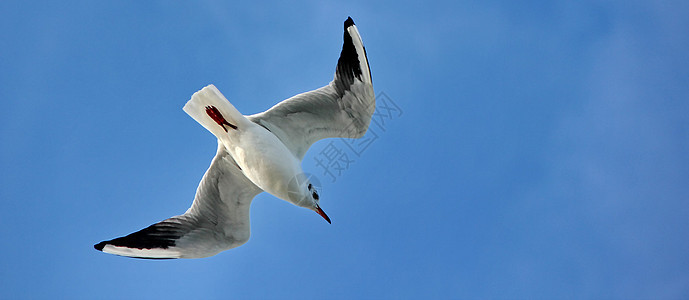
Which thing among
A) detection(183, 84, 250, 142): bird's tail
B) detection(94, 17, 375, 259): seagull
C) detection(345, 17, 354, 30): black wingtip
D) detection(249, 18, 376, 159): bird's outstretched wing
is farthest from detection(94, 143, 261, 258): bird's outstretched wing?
detection(345, 17, 354, 30): black wingtip

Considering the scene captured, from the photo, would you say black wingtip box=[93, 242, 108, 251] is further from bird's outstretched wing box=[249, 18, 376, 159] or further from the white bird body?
bird's outstretched wing box=[249, 18, 376, 159]

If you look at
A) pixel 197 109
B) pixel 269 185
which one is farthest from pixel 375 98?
pixel 197 109

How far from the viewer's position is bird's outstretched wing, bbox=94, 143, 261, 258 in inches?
265

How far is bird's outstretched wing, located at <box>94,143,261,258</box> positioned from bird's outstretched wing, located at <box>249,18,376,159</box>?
2.37 feet

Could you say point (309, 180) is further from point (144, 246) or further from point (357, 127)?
point (144, 246)

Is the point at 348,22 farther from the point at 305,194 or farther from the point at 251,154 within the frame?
the point at 305,194

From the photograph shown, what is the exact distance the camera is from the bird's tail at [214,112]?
6188 mm

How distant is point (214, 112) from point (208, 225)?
1537mm

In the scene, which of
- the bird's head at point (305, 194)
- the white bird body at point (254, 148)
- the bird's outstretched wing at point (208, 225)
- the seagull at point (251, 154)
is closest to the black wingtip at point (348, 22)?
the seagull at point (251, 154)

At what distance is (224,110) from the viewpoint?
20.3 ft

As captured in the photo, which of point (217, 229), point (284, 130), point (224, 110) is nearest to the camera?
point (224, 110)

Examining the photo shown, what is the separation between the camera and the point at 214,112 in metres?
6.27

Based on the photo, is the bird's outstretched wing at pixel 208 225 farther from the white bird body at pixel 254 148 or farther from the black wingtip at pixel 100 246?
the white bird body at pixel 254 148

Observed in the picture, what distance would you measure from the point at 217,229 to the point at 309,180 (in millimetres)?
1449
